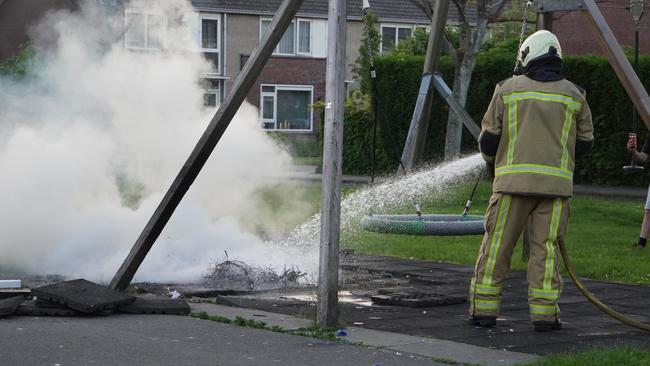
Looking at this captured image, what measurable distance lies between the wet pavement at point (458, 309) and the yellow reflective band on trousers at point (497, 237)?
1.14ft

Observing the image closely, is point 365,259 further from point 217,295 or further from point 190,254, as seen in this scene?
point 217,295

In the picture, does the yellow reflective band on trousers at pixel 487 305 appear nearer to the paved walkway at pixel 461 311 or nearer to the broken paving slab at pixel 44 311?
the paved walkway at pixel 461 311

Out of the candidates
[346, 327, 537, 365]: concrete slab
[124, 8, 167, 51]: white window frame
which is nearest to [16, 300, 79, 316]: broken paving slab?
[346, 327, 537, 365]: concrete slab

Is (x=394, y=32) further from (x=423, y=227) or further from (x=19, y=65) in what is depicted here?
(x=423, y=227)

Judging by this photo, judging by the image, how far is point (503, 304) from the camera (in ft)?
29.0

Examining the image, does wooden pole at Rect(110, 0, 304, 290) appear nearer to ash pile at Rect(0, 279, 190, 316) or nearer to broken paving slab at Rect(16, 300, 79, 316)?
ash pile at Rect(0, 279, 190, 316)

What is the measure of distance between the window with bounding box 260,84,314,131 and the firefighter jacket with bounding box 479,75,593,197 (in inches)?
1392

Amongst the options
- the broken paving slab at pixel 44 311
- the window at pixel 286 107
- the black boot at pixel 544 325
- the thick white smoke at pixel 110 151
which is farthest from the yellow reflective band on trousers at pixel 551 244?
the window at pixel 286 107

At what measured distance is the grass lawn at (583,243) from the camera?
11.4 meters

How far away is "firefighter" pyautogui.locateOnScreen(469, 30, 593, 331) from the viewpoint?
7.61 metres

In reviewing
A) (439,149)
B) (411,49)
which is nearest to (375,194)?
(439,149)

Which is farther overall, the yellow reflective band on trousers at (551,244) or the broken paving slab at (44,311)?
the broken paving slab at (44,311)

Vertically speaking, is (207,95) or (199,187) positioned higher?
(207,95)

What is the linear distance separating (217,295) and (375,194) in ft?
16.0
